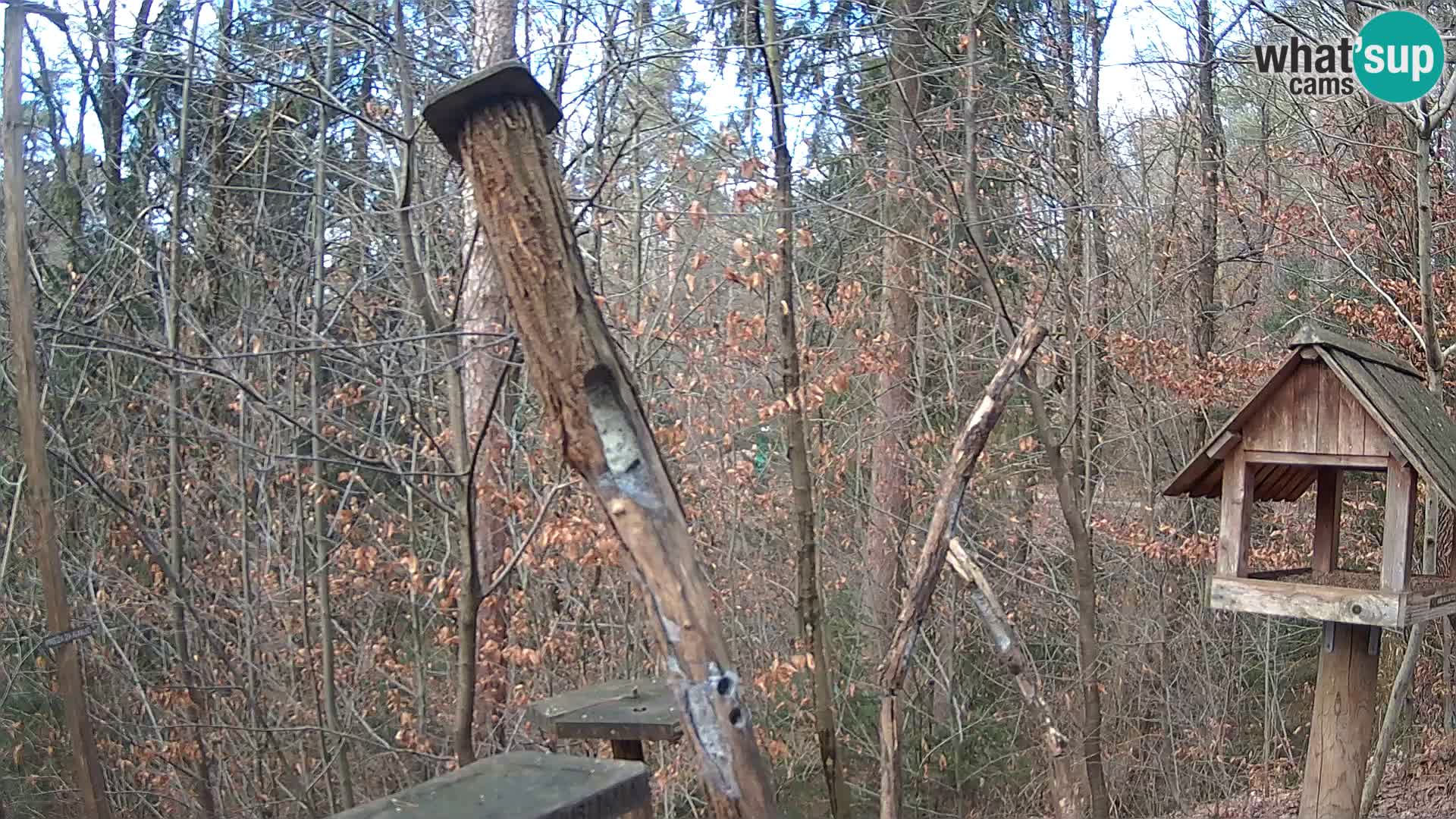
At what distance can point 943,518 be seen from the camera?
4539mm

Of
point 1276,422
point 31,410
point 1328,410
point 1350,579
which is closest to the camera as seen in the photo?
point 1328,410

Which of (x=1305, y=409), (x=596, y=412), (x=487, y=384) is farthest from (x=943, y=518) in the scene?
(x=487, y=384)

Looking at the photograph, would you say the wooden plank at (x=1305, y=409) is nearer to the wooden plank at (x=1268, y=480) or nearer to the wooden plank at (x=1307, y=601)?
the wooden plank at (x=1268, y=480)

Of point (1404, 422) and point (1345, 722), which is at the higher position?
point (1404, 422)

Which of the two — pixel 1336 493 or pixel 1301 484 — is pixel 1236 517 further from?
pixel 1301 484

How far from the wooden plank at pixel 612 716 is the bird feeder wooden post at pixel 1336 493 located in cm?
203

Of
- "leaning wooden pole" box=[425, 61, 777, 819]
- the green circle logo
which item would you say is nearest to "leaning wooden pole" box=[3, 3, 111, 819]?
"leaning wooden pole" box=[425, 61, 777, 819]

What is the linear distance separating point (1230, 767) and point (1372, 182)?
4.44 m

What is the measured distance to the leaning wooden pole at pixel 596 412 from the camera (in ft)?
9.34

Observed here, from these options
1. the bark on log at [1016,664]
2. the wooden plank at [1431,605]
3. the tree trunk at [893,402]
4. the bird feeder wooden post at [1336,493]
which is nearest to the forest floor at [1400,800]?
the tree trunk at [893,402]

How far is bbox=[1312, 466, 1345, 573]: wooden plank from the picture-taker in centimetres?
445

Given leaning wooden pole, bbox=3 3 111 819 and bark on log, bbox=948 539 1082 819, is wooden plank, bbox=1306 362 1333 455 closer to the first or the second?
bark on log, bbox=948 539 1082 819

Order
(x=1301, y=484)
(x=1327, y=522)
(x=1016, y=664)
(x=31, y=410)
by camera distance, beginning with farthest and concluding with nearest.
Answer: (x=31, y=410) → (x=1301, y=484) → (x=1016, y=664) → (x=1327, y=522)

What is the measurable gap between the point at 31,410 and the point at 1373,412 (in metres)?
5.52
